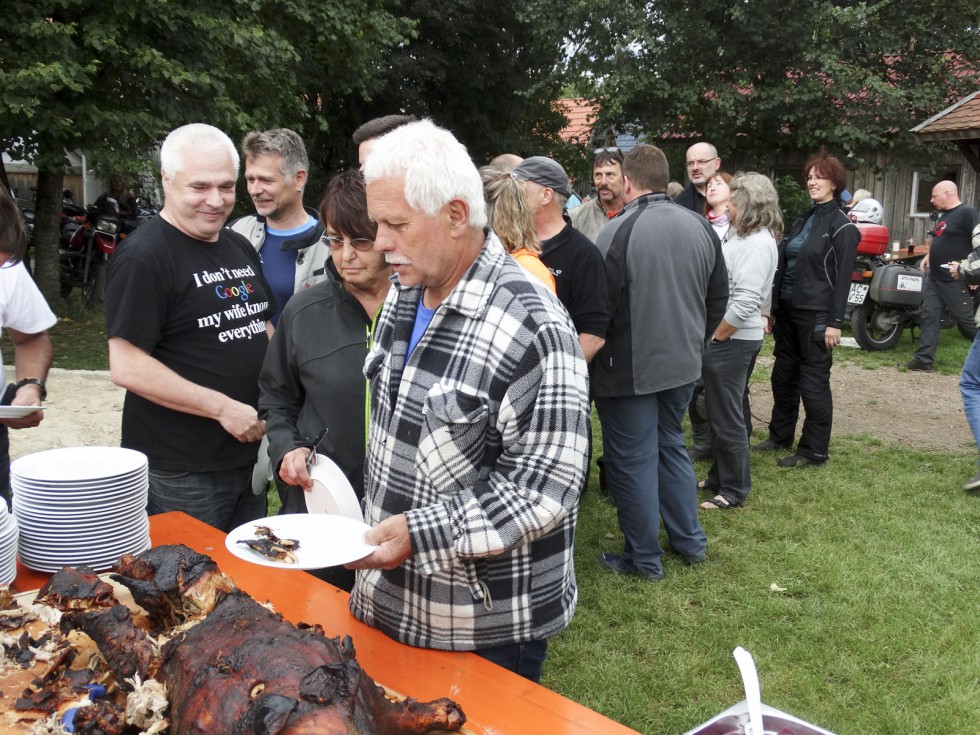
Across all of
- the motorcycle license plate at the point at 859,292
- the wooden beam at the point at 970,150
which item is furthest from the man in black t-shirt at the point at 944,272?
the wooden beam at the point at 970,150

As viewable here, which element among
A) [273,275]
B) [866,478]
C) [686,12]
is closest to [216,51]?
[273,275]

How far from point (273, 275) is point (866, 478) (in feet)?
14.8

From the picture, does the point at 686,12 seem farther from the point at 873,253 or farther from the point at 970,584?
the point at 970,584

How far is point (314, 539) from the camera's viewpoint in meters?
1.85

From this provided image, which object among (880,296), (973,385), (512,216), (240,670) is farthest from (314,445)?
(880,296)

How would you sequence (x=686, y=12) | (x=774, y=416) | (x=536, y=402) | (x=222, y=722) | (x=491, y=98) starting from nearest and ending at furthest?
1. (x=222, y=722)
2. (x=536, y=402)
3. (x=774, y=416)
4. (x=686, y=12)
5. (x=491, y=98)

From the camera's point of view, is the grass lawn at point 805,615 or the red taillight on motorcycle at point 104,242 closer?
the grass lawn at point 805,615

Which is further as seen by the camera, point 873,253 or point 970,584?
point 873,253

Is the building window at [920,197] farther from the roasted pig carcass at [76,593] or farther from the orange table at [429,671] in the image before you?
the roasted pig carcass at [76,593]

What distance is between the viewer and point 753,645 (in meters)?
3.90

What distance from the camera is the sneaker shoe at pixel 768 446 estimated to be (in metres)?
6.79

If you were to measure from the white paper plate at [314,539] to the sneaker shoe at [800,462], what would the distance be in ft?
16.8

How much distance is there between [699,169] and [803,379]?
68.9 inches

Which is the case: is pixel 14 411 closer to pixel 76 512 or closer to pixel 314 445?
pixel 76 512
